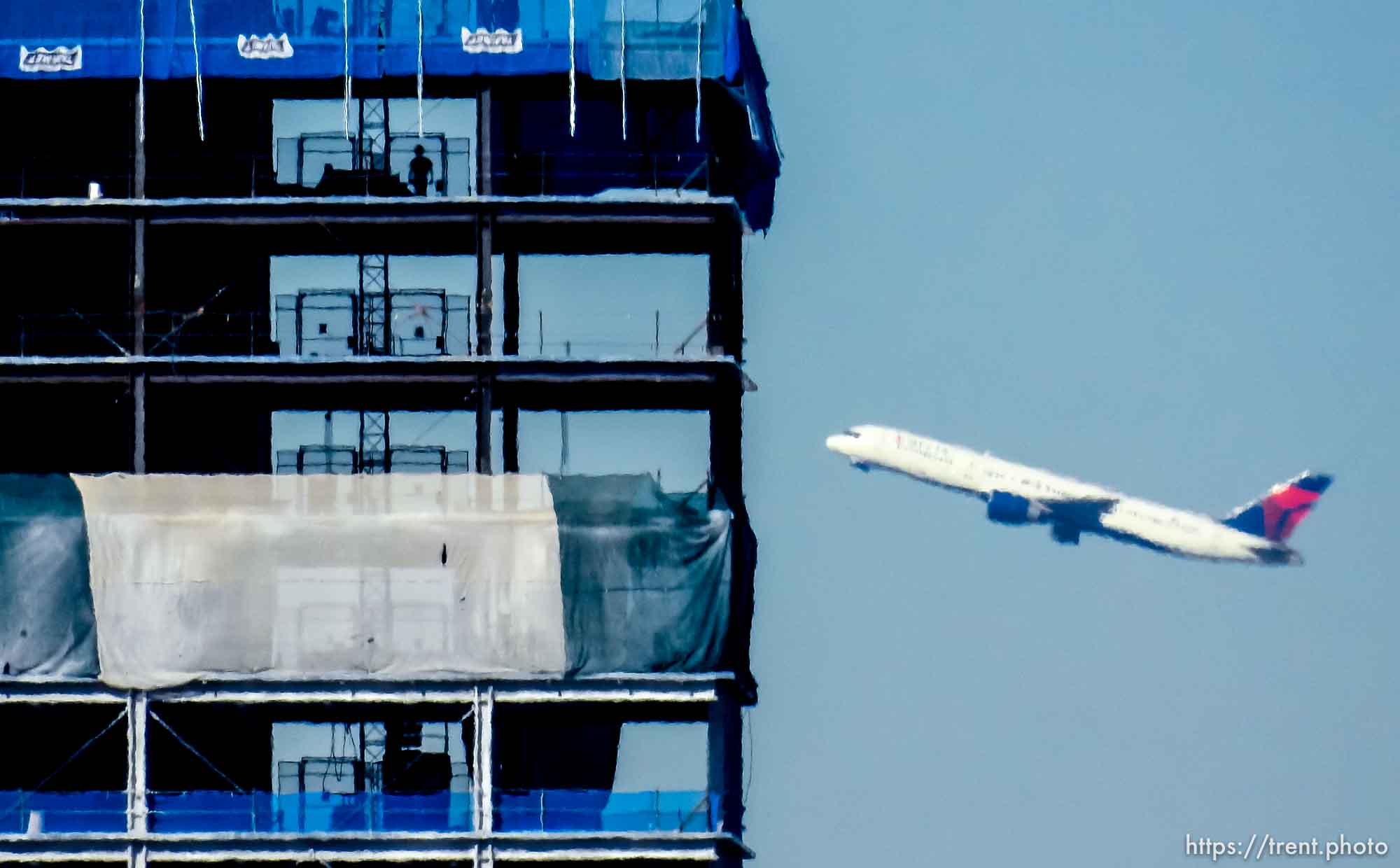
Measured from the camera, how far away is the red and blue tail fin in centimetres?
17712

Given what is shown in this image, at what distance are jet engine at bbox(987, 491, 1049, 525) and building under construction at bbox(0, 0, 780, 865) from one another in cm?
8598

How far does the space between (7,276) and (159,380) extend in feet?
29.0

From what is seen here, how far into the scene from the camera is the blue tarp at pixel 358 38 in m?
74.7

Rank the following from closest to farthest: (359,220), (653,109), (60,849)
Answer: (60,849)
(359,220)
(653,109)

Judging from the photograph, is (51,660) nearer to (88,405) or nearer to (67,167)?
(88,405)

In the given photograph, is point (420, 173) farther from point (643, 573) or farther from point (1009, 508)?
point (1009, 508)

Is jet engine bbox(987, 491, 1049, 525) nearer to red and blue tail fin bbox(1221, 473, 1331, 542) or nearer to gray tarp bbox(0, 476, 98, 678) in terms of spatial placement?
red and blue tail fin bbox(1221, 473, 1331, 542)

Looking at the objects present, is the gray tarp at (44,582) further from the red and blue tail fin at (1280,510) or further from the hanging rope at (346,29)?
the red and blue tail fin at (1280,510)

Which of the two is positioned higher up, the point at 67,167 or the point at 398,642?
the point at 67,167

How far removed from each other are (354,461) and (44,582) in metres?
10.5

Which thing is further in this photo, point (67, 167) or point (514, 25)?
point (67, 167)

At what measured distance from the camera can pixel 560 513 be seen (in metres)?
72.6

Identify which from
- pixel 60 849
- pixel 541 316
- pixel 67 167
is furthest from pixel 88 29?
pixel 60 849

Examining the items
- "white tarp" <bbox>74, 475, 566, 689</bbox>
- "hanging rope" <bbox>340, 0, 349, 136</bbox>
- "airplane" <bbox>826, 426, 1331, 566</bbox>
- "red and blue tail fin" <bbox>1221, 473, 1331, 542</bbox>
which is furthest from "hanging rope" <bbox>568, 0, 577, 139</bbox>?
"red and blue tail fin" <bbox>1221, 473, 1331, 542</bbox>
